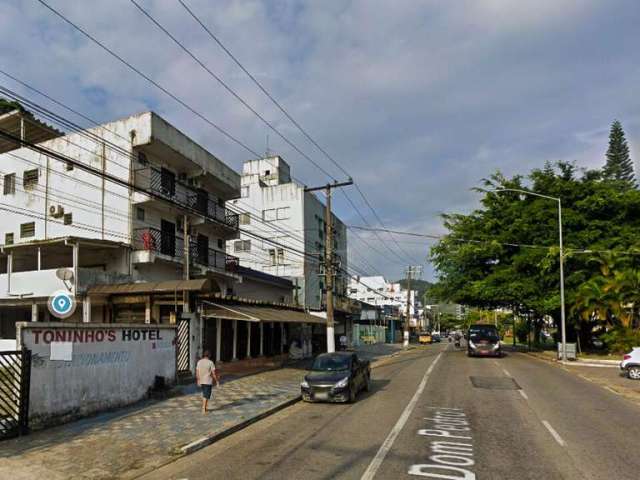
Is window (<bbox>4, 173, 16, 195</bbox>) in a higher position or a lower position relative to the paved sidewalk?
higher

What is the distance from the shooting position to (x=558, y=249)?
33125mm

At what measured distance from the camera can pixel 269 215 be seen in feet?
177

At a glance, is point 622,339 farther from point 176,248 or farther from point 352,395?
point 176,248

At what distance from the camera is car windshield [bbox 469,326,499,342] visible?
111ft

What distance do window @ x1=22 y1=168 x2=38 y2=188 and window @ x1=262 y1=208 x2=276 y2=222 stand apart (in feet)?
91.7

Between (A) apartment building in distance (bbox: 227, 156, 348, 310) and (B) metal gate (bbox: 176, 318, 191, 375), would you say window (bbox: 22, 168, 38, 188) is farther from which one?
(A) apartment building in distance (bbox: 227, 156, 348, 310)

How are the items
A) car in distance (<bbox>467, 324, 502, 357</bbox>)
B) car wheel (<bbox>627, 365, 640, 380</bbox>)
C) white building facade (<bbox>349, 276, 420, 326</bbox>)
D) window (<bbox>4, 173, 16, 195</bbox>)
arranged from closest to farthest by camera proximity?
car wheel (<bbox>627, 365, 640, 380</bbox>) → window (<bbox>4, 173, 16, 195</bbox>) → car in distance (<bbox>467, 324, 502, 357</bbox>) → white building facade (<bbox>349, 276, 420, 326</bbox>)

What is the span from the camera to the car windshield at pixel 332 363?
627 inches

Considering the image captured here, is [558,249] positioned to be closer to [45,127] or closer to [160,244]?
[160,244]

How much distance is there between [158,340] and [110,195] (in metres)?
11.6

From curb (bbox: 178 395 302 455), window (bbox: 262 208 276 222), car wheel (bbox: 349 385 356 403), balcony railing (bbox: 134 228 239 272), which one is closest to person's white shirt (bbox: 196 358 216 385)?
curb (bbox: 178 395 302 455)

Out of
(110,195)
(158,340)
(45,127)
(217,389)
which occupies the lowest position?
(217,389)

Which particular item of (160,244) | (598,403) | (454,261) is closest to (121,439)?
(598,403)

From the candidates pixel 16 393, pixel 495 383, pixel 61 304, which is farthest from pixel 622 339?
pixel 16 393
